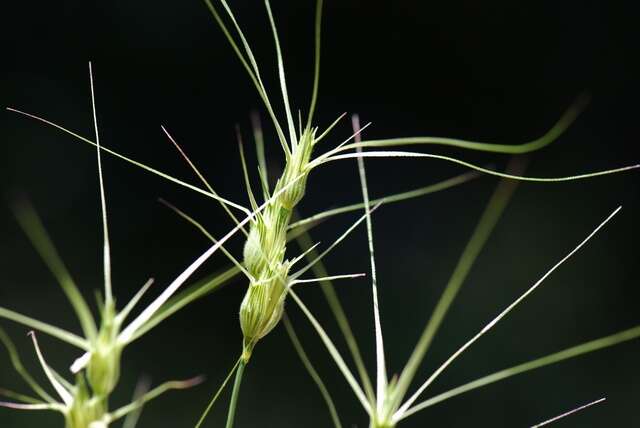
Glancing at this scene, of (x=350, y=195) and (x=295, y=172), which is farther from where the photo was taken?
(x=350, y=195)

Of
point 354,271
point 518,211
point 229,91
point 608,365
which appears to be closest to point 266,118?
point 229,91

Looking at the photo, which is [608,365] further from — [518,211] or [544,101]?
[544,101]

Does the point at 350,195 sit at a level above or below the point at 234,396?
above

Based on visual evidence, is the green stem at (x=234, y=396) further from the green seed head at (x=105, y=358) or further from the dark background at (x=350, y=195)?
the dark background at (x=350, y=195)

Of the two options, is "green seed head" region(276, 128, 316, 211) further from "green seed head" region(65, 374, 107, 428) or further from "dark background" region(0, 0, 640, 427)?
"dark background" region(0, 0, 640, 427)

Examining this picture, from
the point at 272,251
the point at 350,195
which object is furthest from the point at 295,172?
the point at 350,195

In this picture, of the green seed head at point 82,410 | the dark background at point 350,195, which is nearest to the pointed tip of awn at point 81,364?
the green seed head at point 82,410

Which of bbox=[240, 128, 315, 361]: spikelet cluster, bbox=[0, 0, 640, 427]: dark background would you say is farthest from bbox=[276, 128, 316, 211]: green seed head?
bbox=[0, 0, 640, 427]: dark background

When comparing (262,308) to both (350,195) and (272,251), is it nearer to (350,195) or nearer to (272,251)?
(272,251)
